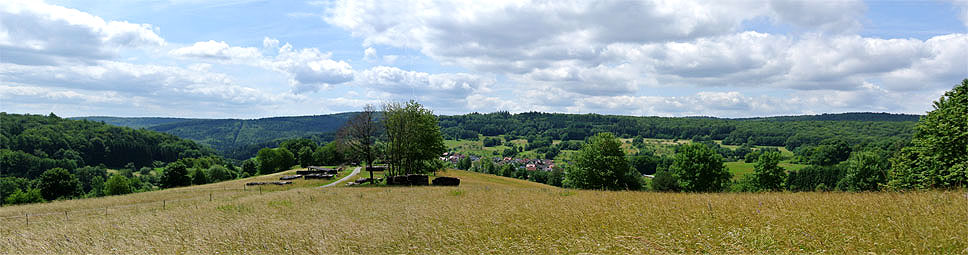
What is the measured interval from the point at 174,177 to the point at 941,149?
83.6 metres

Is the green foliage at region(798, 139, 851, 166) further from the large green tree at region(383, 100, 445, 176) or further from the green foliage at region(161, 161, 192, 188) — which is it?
the green foliage at region(161, 161, 192, 188)

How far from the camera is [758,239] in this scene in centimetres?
644

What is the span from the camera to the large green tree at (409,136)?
4362 centimetres

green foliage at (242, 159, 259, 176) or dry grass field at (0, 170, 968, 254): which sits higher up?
dry grass field at (0, 170, 968, 254)

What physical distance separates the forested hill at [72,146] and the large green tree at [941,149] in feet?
559

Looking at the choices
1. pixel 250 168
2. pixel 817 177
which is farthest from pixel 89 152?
pixel 817 177

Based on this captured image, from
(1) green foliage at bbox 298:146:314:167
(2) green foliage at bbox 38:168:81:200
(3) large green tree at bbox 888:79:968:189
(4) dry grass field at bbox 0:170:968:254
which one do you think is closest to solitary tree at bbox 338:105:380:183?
(4) dry grass field at bbox 0:170:968:254

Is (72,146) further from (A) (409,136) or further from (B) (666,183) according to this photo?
(B) (666,183)

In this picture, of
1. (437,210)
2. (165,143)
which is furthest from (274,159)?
(165,143)

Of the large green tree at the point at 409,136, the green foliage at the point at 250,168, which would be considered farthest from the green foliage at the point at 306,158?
the large green tree at the point at 409,136

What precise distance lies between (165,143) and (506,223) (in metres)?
207

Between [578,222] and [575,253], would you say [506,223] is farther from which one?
[575,253]

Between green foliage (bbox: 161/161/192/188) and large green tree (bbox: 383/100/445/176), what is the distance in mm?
42452

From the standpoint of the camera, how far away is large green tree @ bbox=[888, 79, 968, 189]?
76.8 feet
